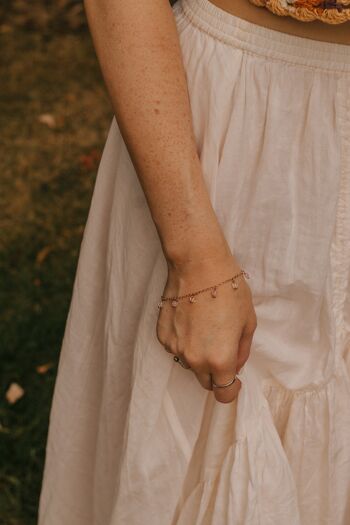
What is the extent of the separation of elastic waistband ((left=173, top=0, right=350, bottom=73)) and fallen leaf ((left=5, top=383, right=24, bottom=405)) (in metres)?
1.77

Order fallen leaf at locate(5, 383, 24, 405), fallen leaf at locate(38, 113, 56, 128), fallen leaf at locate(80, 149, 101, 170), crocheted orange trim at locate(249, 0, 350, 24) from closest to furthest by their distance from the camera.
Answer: crocheted orange trim at locate(249, 0, 350, 24) < fallen leaf at locate(5, 383, 24, 405) < fallen leaf at locate(80, 149, 101, 170) < fallen leaf at locate(38, 113, 56, 128)

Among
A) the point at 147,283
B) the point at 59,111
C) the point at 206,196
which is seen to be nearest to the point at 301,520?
the point at 147,283

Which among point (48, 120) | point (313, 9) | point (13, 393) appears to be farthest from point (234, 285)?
point (48, 120)

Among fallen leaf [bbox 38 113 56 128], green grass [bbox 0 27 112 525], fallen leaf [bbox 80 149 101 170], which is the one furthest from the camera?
fallen leaf [bbox 38 113 56 128]

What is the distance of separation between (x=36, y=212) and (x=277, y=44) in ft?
8.01

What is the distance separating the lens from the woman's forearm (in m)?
1.12

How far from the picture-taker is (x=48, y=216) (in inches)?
137

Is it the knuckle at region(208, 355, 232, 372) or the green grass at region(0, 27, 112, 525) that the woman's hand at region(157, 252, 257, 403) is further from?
the green grass at region(0, 27, 112, 525)

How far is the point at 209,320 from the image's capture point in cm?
115

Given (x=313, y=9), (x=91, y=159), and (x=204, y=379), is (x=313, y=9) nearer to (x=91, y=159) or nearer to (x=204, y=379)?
(x=204, y=379)

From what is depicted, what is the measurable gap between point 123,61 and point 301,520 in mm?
896

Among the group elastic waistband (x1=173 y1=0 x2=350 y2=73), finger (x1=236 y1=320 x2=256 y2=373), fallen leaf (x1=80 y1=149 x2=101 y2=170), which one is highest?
fallen leaf (x1=80 y1=149 x2=101 y2=170)

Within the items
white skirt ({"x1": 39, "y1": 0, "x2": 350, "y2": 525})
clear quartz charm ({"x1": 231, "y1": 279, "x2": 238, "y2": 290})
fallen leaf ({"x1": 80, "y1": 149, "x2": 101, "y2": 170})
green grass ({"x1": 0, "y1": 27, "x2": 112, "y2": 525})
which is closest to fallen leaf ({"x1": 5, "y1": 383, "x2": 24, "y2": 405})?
green grass ({"x1": 0, "y1": 27, "x2": 112, "y2": 525})

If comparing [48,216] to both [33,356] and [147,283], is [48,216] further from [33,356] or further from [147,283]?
[147,283]
